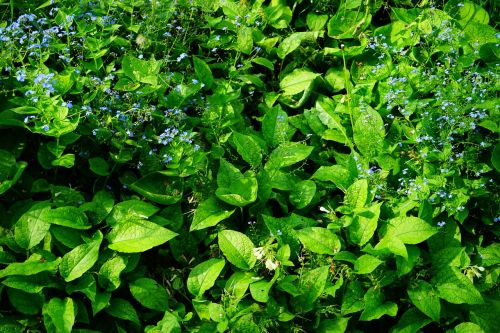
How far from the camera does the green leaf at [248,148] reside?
3.46m

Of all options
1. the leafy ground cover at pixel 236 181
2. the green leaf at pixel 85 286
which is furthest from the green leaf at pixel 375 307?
the green leaf at pixel 85 286

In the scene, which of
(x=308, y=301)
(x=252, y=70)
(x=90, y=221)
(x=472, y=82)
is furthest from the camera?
(x=252, y=70)

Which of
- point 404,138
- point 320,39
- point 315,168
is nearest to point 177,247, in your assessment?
point 315,168

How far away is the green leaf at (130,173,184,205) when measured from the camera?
129 inches

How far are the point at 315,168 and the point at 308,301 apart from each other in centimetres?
111

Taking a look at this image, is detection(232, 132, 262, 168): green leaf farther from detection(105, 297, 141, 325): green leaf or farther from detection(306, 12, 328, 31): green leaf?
detection(306, 12, 328, 31): green leaf

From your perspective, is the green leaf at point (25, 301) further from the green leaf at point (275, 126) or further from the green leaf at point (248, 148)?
the green leaf at point (275, 126)

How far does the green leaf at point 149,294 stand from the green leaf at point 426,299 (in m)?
1.29

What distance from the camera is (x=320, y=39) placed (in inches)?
177

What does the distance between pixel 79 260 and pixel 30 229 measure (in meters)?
0.32

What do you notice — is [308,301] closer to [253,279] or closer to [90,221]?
[253,279]

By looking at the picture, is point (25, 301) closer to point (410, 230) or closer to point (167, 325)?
point (167, 325)

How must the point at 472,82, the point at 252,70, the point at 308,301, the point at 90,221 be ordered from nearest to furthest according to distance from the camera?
the point at 308,301, the point at 90,221, the point at 472,82, the point at 252,70

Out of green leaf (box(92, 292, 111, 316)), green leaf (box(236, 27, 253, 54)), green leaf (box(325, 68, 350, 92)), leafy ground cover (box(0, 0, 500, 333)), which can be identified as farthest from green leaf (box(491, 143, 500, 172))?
green leaf (box(92, 292, 111, 316))
